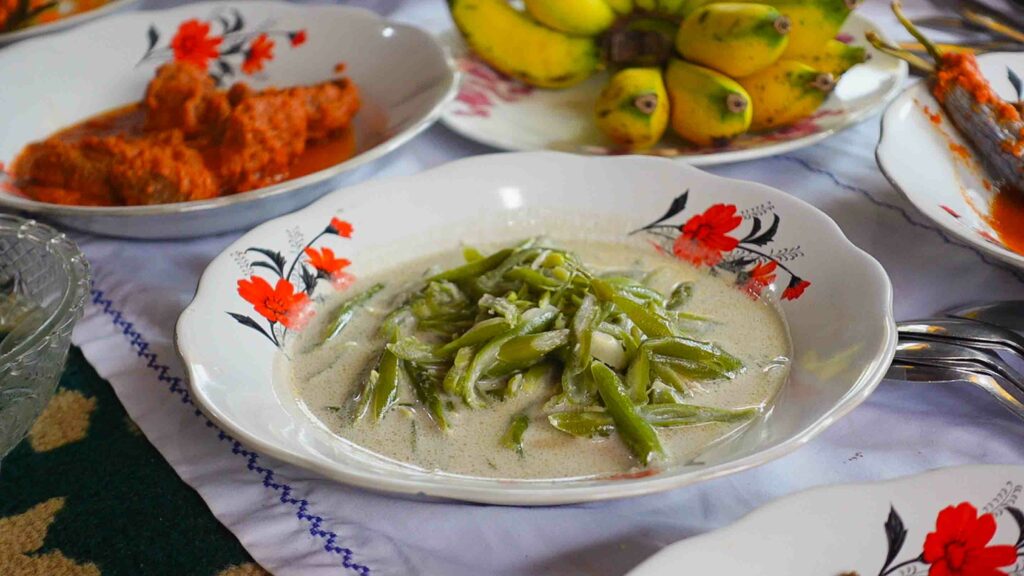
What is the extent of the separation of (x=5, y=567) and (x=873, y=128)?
134 centimetres

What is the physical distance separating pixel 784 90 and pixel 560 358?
2.27 ft

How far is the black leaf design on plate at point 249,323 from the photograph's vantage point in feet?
3.24

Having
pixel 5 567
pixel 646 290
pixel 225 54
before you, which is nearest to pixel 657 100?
pixel 646 290

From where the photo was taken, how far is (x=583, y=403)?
0.89m

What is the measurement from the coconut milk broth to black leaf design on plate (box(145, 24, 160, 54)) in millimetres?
832

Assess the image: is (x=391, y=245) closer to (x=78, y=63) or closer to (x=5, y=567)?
(x=5, y=567)

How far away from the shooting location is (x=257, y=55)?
1697 mm

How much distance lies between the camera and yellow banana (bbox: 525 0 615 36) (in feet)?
5.02

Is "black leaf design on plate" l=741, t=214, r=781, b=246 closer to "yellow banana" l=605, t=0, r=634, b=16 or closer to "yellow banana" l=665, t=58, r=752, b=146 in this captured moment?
"yellow banana" l=665, t=58, r=752, b=146

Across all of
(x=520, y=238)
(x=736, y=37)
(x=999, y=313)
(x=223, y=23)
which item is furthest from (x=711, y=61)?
(x=223, y=23)

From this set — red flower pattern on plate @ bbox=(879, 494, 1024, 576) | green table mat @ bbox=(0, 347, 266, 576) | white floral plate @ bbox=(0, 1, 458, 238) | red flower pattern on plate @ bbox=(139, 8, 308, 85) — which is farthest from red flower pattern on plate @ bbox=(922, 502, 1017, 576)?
red flower pattern on plate @ bbox=(139, 8, 308, 85)

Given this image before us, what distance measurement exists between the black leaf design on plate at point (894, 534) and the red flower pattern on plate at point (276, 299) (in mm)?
641

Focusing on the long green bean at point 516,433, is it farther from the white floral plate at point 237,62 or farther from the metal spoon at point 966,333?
the white floral plate at point 237,62

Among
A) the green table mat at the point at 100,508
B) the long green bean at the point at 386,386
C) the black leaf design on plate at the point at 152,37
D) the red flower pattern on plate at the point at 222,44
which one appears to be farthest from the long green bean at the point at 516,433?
the black leaf design on plate at the point at 152,37
